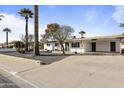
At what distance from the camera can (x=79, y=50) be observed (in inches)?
1909

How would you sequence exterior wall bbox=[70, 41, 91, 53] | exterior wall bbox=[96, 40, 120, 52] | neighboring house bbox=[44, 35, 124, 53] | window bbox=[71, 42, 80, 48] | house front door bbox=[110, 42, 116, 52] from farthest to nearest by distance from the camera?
window bbox=[71, 42, 80, 48]
exterior wall bbox=[70, 41, 91, 53]
house front door bbox=[110, 42, 116, 52]
exterior wall bbox=[96, 40, 120, 52]
neighboring house bbox=[44, 35, 124, 53]

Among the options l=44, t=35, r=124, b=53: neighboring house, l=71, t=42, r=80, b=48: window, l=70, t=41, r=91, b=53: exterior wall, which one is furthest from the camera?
l=71, t=42, r=80, b=48: window

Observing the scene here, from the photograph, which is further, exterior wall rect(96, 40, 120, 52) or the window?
the window

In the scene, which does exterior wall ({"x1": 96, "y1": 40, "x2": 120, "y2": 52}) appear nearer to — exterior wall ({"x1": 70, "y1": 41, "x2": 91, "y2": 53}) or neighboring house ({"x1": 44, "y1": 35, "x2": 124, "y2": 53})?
neighboring house ({"x1": 44, "y1": 35, "x2": 124, "y2": 53})

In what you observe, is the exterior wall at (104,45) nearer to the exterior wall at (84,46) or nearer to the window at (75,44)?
the exterior wall at (84,46)

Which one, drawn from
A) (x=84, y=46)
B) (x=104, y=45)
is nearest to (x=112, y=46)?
(x=104, y=45)

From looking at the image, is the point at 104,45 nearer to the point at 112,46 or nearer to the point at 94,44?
the point at 112,46

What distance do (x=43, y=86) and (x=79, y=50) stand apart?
35.1 meters

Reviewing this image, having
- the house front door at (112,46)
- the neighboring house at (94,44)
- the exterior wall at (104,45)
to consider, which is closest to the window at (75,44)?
the neighboring house at (94,44)

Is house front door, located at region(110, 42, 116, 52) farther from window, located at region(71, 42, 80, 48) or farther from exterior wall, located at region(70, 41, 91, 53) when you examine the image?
window, located at region(71, 42, 80, 48)

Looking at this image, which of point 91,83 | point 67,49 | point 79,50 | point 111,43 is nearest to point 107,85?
point 91,83

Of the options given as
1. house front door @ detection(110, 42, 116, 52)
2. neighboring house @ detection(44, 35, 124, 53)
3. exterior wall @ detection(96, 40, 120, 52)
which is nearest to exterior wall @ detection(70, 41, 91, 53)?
neighboring house @ detection(44, 35, 124, 53)

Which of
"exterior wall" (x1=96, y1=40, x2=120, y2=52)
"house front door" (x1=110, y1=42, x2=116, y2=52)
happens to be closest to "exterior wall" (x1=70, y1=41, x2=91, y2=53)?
"exterior wall" (x1=96, y1=40, x2=120, y2=52)
